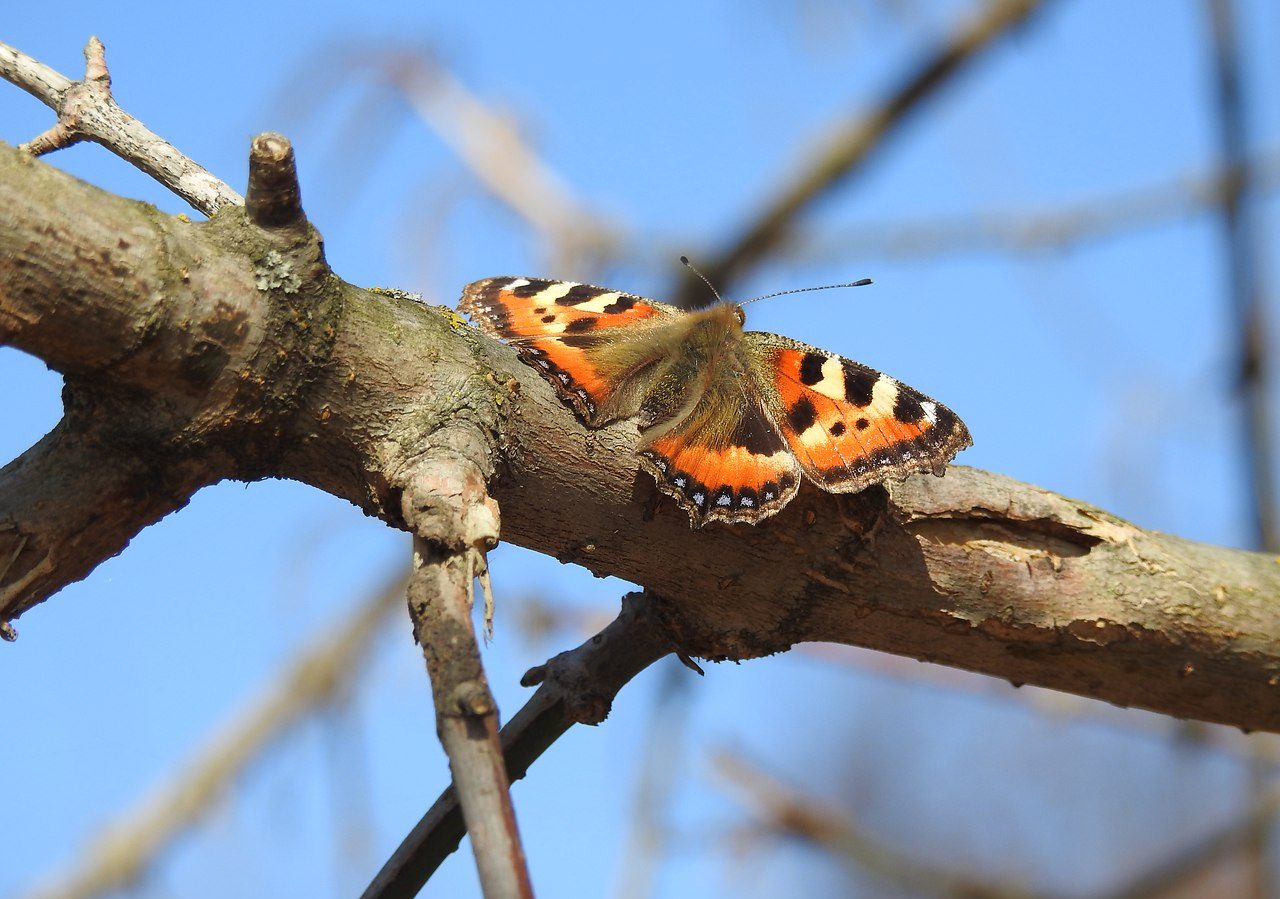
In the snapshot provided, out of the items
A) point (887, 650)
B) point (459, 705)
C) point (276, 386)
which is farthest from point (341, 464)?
point (887, 650)

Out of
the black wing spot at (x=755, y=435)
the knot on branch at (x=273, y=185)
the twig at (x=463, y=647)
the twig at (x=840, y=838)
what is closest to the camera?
the twig at (x=463, y=647)

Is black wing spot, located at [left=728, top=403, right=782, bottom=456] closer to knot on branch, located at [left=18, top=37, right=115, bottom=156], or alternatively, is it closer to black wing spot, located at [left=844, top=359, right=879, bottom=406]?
black wing spot, located at [left=844, top=359, right=879, bottom=406]

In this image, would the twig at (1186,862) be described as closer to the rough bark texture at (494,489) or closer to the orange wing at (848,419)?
the rough bark texture at (494,489)

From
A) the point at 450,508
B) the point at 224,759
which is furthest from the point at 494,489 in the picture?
the point at 224,759

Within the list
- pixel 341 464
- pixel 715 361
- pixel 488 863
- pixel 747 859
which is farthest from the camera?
pixel 747 859

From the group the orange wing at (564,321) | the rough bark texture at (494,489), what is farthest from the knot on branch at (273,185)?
the orange wing at (564,321)

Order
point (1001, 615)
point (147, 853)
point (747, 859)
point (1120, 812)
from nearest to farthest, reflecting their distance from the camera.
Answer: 1. point (1001, 615)
2. point (747, 859)
3. point (147, 853)
4. point (1120, 812)

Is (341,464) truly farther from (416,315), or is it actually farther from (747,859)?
(747,859)

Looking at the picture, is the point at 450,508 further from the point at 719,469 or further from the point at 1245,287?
the point at 1245,287
